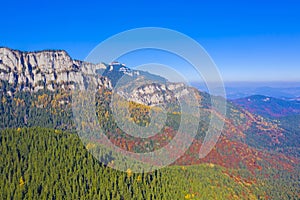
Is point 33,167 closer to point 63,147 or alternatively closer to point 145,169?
point 63,147

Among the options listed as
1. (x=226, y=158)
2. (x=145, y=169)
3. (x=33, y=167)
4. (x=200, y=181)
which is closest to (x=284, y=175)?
(x=226, y=158)

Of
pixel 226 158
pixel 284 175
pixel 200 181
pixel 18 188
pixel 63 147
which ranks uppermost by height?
pixel 63 147

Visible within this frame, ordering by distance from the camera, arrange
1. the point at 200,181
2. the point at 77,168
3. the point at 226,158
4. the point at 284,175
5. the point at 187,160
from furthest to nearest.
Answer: the point at 284,175 → the point at 226,158 → the point at 187,160 → the point at 200,181 → the point at 77,168

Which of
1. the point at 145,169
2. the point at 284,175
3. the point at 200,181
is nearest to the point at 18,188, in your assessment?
the point at 145,169

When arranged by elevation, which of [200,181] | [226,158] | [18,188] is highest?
[18,188]

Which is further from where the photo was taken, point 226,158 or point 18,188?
point 226,158

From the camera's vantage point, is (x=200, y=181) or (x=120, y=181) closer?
(x=120, y=181)

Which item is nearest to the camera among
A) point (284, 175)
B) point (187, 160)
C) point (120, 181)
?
point (120, 181)

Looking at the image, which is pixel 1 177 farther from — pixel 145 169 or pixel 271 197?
pixel 271 197

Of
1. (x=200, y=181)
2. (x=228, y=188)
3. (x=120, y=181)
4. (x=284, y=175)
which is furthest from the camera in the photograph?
(x=284, y=175)

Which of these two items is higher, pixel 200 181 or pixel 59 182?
pixel 59 182
